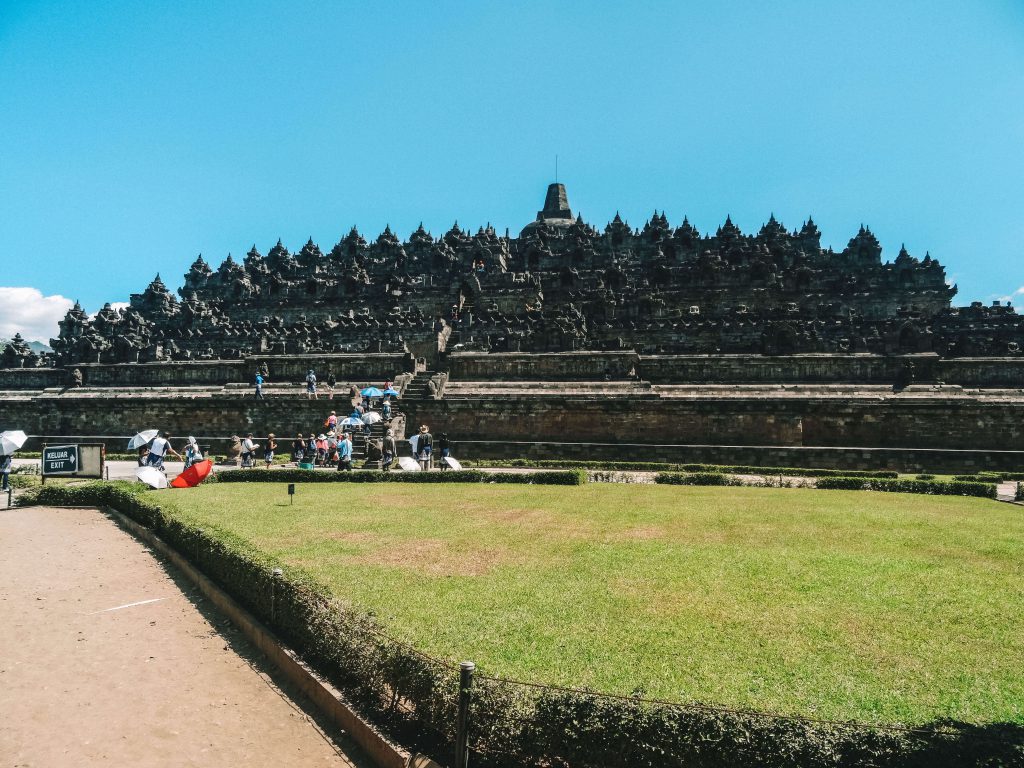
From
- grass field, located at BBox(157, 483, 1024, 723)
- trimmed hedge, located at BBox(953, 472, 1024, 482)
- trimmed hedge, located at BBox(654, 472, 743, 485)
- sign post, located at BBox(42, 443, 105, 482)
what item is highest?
sign post, located at BBox(42, 443, 105, 482)

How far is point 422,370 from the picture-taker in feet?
111

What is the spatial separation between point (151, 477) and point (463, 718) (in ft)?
54.0

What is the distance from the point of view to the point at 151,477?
18.0 metres

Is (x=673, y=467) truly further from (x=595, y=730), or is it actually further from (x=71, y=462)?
(x=595, y=730)

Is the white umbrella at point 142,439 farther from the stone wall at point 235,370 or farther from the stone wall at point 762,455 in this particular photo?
the stone wall at point 235,370

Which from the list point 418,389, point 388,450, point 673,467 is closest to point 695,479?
point 673,467

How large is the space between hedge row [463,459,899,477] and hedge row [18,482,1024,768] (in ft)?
60.6

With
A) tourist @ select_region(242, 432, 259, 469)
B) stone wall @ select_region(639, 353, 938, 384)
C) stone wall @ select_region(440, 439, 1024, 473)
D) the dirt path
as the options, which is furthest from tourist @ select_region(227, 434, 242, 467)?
stone wall @ select_region(639, 353, 938, 384)

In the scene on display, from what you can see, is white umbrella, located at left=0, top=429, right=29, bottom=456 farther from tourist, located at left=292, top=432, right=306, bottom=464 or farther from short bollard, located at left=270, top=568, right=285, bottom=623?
short bollard, located at left=270, top=568, right=285, bottom=623

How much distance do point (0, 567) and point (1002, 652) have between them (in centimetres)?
1360

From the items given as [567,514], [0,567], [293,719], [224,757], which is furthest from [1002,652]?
[0,567]

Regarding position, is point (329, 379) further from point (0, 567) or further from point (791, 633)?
point (791, 633)

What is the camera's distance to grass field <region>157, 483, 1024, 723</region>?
5543mm

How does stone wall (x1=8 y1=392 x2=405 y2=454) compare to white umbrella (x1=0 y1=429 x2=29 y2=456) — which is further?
stone wall (x1=8 y1=392 x2=405 y2=454)
